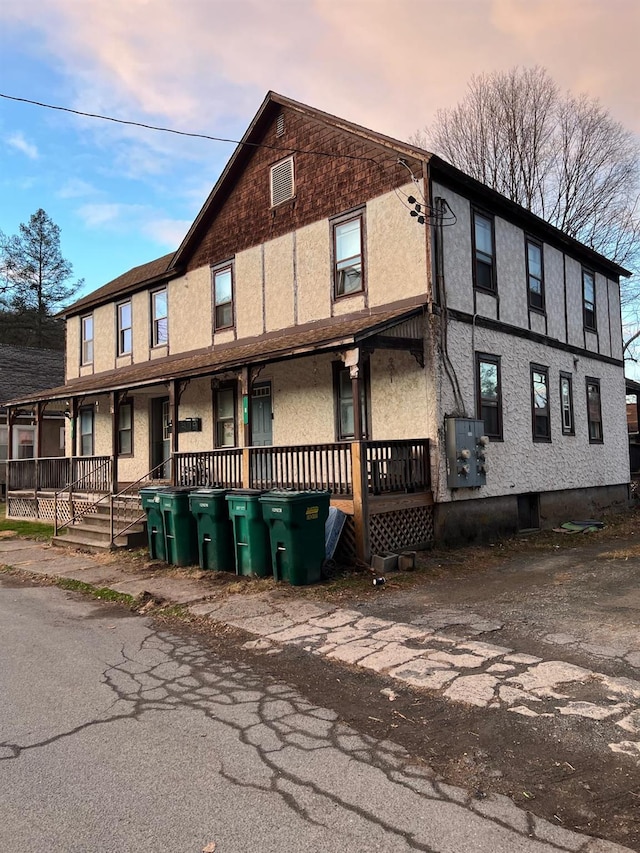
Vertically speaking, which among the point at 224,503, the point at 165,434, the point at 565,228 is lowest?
the point at 224,503

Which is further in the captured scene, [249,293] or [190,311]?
[190,311]

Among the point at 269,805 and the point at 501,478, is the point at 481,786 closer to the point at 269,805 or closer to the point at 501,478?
the point at 269,805

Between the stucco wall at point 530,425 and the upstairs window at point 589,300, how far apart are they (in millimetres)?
1024

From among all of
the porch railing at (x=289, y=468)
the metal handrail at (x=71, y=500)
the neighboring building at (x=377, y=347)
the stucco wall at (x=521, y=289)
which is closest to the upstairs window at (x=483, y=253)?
the neighboring building at (x=377, y=347)

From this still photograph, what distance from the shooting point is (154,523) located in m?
10.8

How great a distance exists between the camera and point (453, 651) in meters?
5.70

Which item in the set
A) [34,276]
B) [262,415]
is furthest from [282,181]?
[34,276]

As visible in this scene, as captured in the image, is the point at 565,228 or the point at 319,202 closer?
the point at 319,202

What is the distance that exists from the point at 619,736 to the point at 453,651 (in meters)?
1.89

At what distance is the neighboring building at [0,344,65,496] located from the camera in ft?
82.0

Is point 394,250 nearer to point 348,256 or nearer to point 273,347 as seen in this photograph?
point 348,256

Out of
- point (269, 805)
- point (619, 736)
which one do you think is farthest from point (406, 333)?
point (269, 805)

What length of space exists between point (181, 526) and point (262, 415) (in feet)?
16.6

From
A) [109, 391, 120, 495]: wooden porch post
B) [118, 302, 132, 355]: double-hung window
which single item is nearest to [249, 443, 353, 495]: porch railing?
[109, 391, 120, 495]: wooden porch post
